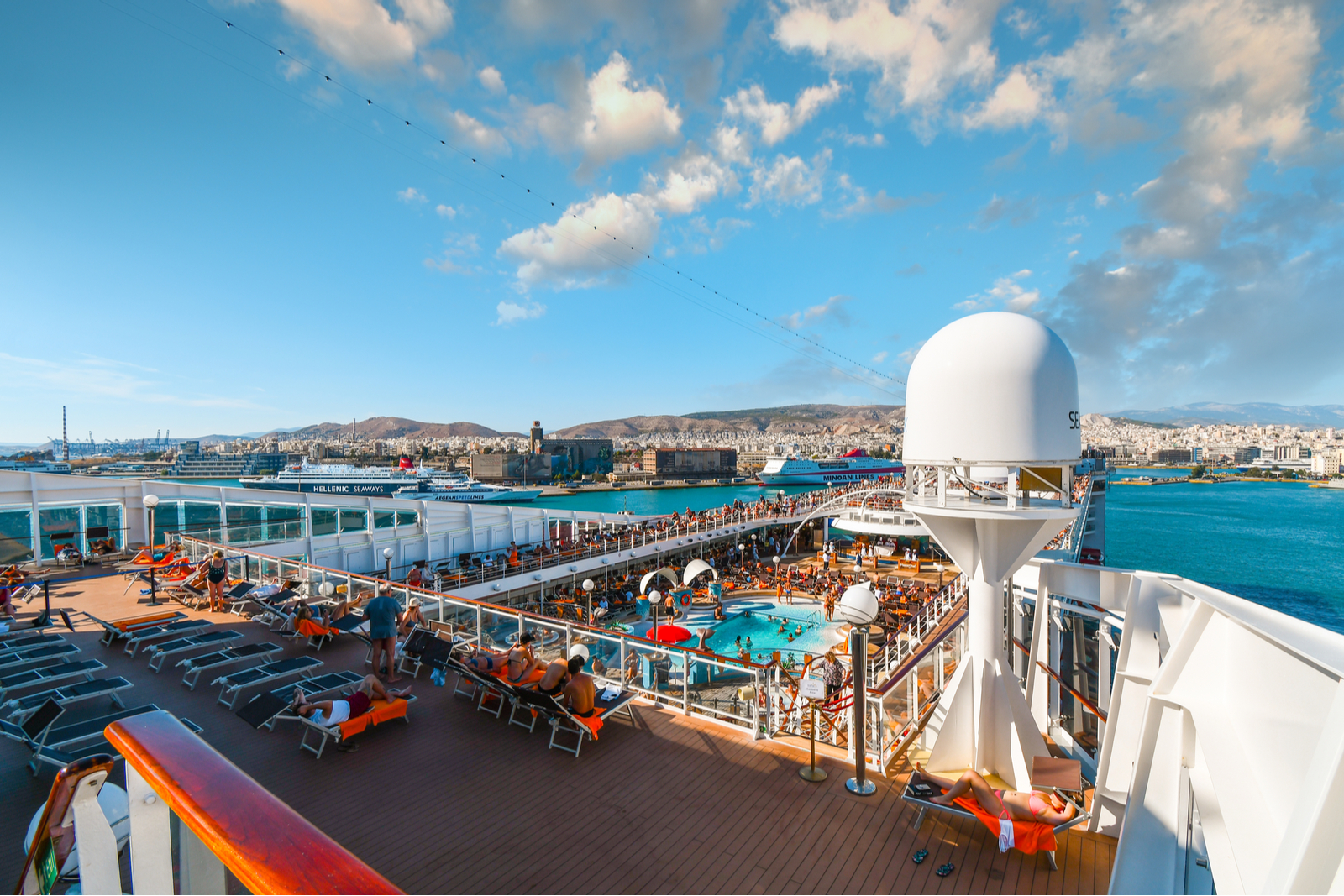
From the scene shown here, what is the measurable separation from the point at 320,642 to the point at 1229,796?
7.13 meters

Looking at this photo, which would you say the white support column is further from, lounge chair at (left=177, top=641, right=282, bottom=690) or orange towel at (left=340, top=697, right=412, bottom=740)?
lounge chair at (left=177, top=641, right=282, bottom=690)

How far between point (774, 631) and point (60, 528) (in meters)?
15.0

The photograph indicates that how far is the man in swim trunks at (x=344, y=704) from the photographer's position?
14.1 ft

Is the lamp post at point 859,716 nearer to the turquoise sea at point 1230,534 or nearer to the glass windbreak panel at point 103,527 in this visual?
the glass windbreak panel at point 103,527

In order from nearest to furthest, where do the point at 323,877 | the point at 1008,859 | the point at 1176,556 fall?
the point at 323,877
the point at 1008,859
the point at 1176,556

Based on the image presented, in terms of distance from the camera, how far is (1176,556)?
33.4 m

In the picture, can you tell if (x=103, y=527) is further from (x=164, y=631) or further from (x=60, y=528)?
(x=164, y=631)

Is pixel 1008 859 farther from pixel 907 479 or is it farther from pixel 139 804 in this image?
pixel 139 804

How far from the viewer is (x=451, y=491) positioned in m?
54.8

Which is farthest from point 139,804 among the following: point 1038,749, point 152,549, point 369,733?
point 152,549

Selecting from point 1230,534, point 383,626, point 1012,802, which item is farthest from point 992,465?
point 1230,534

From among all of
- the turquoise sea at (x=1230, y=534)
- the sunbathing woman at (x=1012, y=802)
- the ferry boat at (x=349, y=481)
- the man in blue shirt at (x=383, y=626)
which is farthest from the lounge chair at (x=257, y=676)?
the ferry boat at (x=349, y=481)

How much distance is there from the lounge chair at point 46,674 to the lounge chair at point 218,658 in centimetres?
62

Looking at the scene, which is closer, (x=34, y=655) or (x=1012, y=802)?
(x=1012, y=802)
